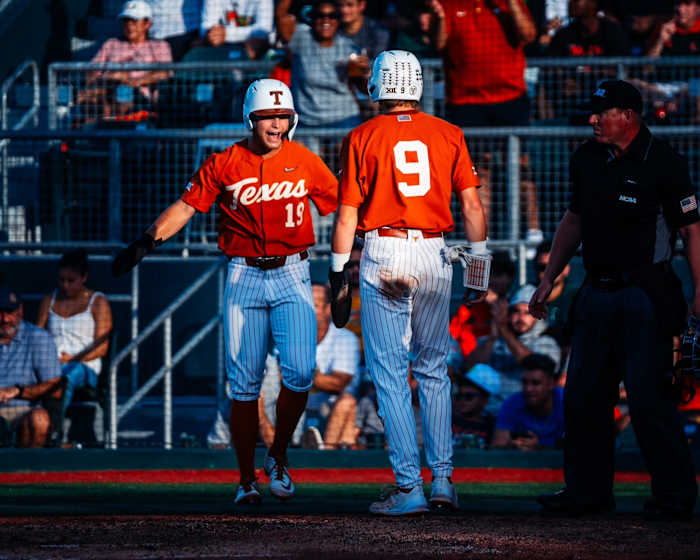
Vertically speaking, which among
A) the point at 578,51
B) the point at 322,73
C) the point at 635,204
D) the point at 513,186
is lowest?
the point at 635,204

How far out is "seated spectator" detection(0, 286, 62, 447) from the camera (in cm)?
870

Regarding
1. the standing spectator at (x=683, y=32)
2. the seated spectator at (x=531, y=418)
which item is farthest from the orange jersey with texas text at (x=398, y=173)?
the standing spectator at (x=683, y=32)

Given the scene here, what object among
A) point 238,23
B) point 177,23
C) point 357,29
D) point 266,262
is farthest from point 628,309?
point 177,23

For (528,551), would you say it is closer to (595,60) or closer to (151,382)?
(151,382)

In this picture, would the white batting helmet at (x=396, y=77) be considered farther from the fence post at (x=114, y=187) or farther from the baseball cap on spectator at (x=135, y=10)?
the baseball cap on spectator at (x=135, y=10)

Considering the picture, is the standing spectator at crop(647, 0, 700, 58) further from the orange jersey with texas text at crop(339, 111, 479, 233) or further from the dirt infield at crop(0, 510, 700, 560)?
the dirt infield at crop(0, 510, 700, 560)

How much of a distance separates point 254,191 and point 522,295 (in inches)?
131

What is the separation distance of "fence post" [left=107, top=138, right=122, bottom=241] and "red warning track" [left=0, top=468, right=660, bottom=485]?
2.01 metres

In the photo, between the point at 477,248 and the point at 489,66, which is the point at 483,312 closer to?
the point at 489,66

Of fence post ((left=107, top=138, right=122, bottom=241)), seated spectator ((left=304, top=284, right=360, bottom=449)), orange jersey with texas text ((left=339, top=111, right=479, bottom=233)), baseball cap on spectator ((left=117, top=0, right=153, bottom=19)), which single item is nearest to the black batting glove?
orange jersey with texas text ((left=339, top=111, right=479, bottom=233))

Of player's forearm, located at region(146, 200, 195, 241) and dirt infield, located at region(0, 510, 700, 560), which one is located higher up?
player's forearm, located at region(146, 200, 195, 241)

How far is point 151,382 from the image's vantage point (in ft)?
29.3

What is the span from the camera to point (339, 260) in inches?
216

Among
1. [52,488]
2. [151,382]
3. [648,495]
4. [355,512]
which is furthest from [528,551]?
[151,382]
